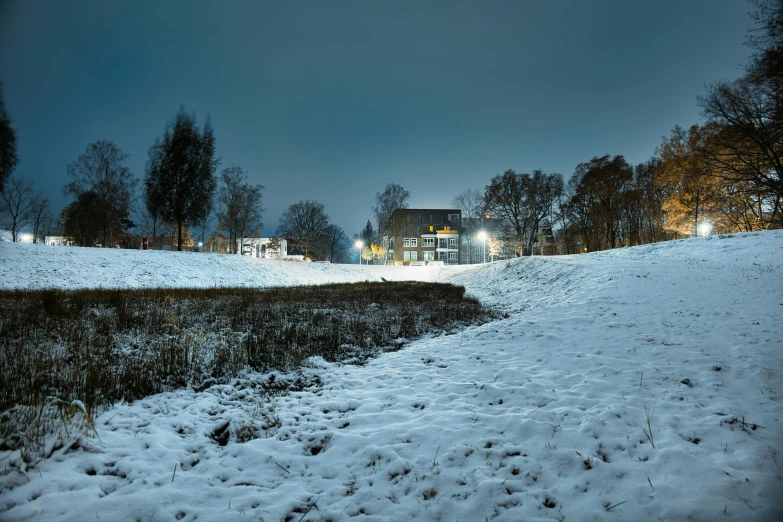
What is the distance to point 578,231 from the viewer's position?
47.2m

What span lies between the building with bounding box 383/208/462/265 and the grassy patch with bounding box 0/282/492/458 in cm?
5086

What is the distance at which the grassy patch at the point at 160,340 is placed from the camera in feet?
14.5

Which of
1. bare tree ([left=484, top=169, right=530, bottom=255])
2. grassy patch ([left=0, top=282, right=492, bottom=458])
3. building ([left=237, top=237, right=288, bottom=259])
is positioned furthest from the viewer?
building ([left=237, top=237, right=288, bottom=259])

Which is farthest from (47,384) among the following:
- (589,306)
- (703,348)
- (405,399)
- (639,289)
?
(639,289)

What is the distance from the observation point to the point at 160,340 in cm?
718

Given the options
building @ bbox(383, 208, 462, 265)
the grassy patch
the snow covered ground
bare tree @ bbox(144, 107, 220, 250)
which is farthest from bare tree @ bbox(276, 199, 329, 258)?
the snow covered ground

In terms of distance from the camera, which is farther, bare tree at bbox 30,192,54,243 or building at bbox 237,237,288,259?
building at bbox 237,237,288,259

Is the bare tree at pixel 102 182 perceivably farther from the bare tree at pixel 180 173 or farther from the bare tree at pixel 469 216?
the bare tree at pixel 469 216

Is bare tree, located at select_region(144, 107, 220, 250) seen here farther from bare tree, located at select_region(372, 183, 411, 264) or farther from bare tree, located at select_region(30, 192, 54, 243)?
bare tree, located at select_region(372, 183, 411, 264)

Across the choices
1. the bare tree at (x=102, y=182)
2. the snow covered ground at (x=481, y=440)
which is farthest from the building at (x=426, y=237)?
the snow covered ground at (x=481, y=440)

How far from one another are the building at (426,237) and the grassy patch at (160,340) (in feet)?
167

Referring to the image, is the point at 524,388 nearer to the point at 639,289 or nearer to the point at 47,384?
the point at 47,384

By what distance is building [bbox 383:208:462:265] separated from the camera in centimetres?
6544

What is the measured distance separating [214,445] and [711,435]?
5.54 meters
